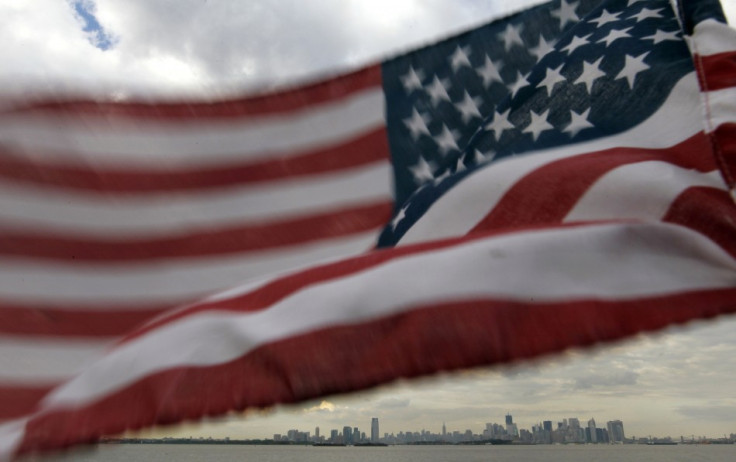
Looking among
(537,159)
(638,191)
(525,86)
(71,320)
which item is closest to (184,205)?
(71,320)

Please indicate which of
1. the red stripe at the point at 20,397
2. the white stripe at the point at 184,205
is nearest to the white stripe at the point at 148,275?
the white stripe at the point at 184,205

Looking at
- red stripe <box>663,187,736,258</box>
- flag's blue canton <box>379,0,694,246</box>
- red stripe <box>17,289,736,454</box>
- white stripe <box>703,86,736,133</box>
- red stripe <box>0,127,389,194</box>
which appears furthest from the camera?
red stripe <box>0,127,389,194</box>

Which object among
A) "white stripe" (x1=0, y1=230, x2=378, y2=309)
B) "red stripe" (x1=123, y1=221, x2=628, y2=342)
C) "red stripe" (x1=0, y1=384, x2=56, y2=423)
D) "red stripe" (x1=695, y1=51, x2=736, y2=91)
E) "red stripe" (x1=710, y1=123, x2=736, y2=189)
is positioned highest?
"red stripe" (x1=695, y1=51, x2=736, y2=91)

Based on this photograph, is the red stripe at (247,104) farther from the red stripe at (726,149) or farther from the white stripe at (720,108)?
the red stripe at (726,149)

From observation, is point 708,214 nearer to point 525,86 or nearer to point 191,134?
point 525,86

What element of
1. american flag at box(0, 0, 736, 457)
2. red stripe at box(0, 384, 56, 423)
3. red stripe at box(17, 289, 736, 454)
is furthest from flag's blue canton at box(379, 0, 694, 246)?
red stripe at box(0, 384, 56, 423)

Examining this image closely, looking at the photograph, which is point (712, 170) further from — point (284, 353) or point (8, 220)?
point (8, 220)

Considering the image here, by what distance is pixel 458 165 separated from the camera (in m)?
3.43

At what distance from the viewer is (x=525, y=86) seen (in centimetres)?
333

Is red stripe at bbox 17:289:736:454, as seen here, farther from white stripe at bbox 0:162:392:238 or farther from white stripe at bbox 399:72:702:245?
white stripe at bbox 0:162:392:238

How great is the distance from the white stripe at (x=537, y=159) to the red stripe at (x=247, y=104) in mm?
1972

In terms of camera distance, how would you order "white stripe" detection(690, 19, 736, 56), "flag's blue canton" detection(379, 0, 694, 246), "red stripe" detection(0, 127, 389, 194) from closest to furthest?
"white stripe" detection(690, 19, 736, 56), "flag's blue canton" detection(379, 0, 694, 246), "red stripe" detection(0, 127, 389, 194)

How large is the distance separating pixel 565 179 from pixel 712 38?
0.87 meters

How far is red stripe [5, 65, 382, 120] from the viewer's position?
4090mm
